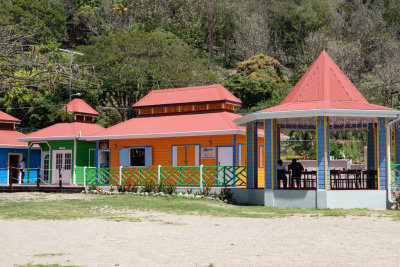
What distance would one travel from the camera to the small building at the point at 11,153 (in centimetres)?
3055

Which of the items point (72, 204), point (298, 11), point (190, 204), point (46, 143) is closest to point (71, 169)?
point (46, 143)

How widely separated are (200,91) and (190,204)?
9.50 metres

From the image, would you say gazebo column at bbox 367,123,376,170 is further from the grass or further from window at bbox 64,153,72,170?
window at bbox 64,153,72,170

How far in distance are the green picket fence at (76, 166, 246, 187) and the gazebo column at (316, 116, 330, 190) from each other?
4158 millimetres

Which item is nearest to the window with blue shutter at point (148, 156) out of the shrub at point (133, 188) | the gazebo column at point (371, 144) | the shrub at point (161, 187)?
the shrub at point (133, 188)

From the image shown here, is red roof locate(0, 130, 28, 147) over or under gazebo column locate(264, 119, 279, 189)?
over

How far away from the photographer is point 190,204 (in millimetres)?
18797

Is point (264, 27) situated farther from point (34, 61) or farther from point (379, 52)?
point (34, 61)

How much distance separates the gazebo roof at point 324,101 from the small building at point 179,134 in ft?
11.5

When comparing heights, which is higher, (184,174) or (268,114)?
(268,114)

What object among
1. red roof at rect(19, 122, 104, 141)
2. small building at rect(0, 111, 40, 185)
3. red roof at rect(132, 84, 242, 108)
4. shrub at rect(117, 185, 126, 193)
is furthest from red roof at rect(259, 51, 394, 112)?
small building at rect(0, 111, 40, 185)

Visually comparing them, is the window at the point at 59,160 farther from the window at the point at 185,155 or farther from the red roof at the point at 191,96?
the window at the point at 185,155

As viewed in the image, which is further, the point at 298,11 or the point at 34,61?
the point at 298,11

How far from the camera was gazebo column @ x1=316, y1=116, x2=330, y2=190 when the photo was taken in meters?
17.5
